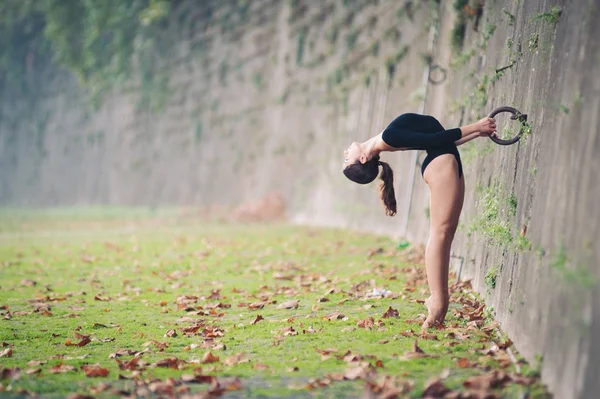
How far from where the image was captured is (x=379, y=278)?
27.0 ft

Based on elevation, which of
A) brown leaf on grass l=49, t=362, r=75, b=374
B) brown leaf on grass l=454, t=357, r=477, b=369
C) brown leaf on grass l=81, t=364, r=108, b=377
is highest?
brown leaf on grass l=454, t=357, r=477, b=369

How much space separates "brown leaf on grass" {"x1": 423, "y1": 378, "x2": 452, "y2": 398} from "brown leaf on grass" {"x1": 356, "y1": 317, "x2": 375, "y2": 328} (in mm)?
1732

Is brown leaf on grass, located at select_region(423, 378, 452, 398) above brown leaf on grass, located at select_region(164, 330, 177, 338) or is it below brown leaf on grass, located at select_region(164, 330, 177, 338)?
above

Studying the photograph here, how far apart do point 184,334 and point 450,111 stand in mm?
4927

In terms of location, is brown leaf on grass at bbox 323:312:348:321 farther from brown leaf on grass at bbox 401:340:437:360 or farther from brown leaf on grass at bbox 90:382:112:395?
brown leaf on grass at bbox 90:382:112:395

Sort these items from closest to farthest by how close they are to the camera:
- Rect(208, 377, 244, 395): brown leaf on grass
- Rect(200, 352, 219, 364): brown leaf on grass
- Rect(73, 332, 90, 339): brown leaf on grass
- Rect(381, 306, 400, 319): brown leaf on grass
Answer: Rect(208, 377, 244, 395): brown leaf on grass, Rect(200, 352, 219, 364): brown leaf on grass, Rect(73, 332, 90, 339): brown leaf on grass, Rect(381, 306, 400, 319): brown leaf on grass

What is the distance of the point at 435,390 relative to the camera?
13.1ft

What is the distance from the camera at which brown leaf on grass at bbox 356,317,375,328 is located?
229 inches

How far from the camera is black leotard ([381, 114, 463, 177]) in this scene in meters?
5.20

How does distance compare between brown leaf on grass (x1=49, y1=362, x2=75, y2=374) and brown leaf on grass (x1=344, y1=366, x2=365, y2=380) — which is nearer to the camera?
brown leaf on grass (x1=344, y1=366, x2=365, y2=380)

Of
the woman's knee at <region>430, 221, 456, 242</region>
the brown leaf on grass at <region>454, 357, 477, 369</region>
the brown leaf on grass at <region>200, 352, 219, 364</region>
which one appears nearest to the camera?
Answer: the brown leaf on grass at <region>454, 357, 477, 369</region>

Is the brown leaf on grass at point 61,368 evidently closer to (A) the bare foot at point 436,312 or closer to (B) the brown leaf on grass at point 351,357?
(B) the brown leaf on grass at point 351,357

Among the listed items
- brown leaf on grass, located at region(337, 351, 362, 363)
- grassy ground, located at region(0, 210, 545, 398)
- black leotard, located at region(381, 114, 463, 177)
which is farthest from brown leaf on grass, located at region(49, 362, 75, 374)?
black leotard, located at region(381, 114, 463, 177)

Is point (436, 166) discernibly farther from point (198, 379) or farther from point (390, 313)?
point (198, 379)
